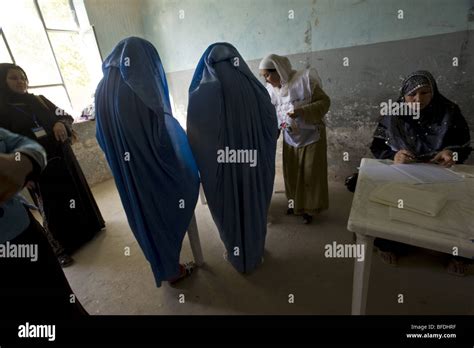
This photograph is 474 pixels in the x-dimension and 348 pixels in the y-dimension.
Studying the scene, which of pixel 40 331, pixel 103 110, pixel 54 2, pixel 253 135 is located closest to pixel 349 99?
pixel 253 135

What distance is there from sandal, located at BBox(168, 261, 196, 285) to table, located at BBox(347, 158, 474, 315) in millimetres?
1035

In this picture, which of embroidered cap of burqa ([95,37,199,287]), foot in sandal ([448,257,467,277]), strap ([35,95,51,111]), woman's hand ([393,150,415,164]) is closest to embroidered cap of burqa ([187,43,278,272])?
embroidered cap of burqa ([95,37,199,287])

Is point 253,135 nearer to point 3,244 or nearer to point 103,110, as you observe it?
point 103,110

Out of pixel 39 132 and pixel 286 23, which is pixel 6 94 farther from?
pixel 286 23

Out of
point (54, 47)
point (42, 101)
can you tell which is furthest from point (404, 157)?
point (54, 47)

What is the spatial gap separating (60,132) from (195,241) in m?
1.26

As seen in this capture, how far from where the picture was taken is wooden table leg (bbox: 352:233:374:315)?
2.75ft

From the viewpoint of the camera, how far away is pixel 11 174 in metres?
0.68

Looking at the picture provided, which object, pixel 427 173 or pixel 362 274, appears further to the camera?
pixel 427 173

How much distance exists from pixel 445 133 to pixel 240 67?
1.16m

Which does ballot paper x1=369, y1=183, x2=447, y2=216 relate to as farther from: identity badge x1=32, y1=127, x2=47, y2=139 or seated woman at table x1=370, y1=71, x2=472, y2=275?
identity badge x1=32, y1=127, x2=47, y2=139

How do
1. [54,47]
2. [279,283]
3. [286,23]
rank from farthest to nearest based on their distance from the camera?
[54,47]
[286,23]
[279,283]

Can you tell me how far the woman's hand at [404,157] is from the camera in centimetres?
128

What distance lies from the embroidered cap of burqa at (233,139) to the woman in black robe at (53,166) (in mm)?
1181
